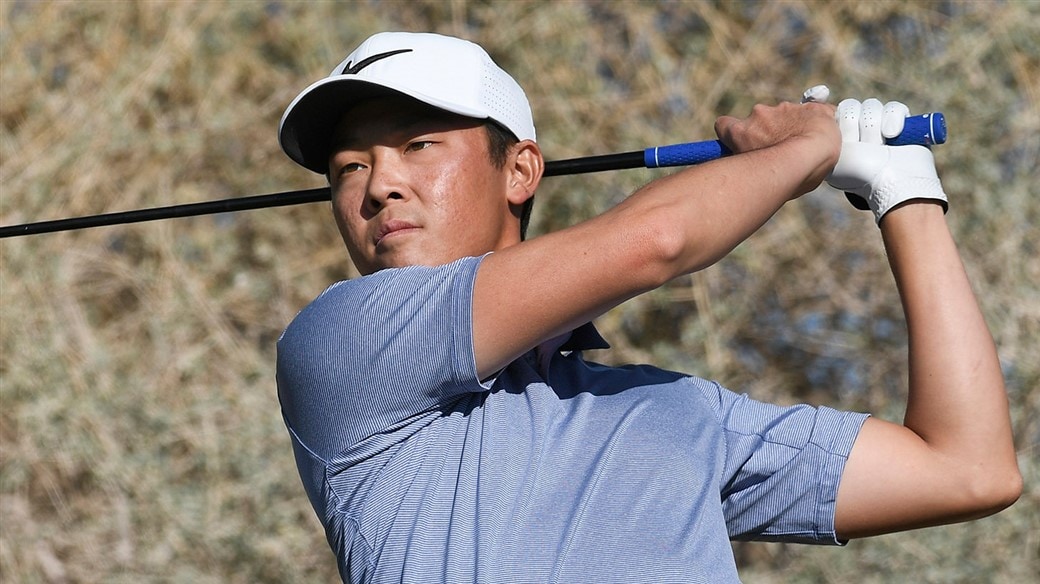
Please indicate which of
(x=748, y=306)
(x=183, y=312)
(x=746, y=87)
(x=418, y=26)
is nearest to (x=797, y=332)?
(x=748, y=306)

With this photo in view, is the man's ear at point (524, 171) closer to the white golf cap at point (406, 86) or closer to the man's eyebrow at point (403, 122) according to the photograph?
the white golf cap at point (406, 86)

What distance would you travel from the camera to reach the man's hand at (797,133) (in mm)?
1496

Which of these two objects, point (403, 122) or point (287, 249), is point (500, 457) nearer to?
point (403, 122)

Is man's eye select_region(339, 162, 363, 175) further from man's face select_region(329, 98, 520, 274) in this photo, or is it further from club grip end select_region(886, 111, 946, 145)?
club grip end select_region(886, 111, 946, 145)

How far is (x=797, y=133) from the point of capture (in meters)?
1.54

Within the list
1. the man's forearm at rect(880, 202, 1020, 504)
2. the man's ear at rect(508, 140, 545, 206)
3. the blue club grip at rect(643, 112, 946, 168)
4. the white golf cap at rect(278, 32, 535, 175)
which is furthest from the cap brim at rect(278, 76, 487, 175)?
the man's forearm at rect(880, 202, 1020, 504)

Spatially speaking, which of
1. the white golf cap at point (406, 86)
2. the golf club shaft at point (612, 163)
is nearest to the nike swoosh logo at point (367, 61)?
the white golf cap at point (406, 86)

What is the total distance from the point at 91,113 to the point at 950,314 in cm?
280

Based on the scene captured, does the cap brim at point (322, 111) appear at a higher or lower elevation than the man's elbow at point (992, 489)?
higher

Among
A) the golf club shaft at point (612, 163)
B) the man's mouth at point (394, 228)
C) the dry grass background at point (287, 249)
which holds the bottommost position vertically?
the dry grass background at point (287, 249)

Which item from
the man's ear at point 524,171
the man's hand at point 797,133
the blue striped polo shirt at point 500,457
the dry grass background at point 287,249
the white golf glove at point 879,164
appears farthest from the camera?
the dry grass background at point 287,249

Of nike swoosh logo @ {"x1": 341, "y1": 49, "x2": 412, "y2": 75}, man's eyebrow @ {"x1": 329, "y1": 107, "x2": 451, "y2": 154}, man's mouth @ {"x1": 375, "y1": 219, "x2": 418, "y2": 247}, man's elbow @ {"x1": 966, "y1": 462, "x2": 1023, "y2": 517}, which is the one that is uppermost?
nike swoosh logo @ {"x1": 341, "y1": 49, "x2": 412, "y2": 75}

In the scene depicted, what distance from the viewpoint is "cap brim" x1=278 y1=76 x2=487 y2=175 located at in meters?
1.61

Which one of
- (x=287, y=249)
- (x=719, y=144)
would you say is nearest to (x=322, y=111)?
(x=719, y=144)
